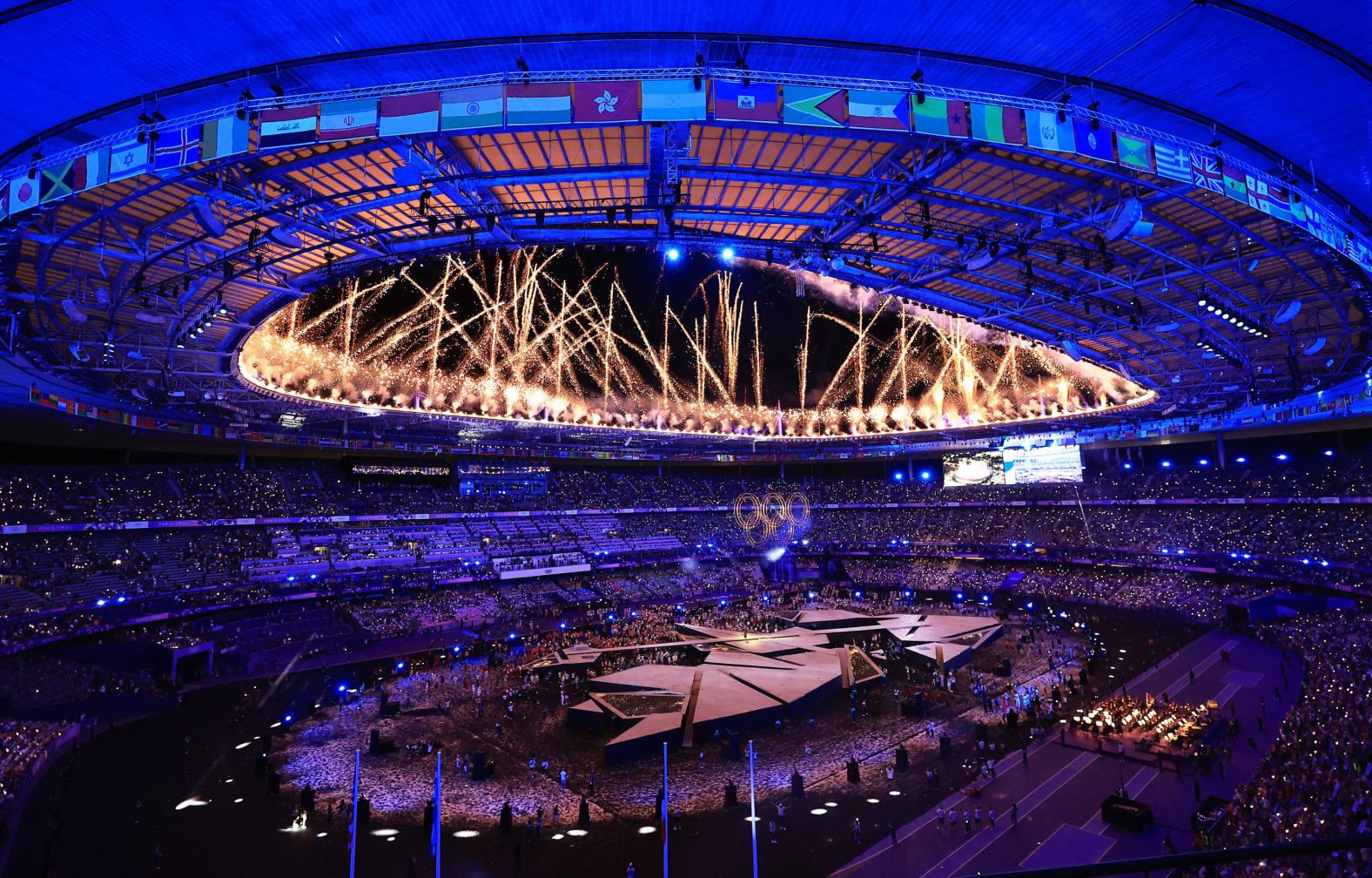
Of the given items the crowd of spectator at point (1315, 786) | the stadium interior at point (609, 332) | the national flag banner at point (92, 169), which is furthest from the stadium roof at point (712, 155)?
the crowd of spectator at point (1315, 786)

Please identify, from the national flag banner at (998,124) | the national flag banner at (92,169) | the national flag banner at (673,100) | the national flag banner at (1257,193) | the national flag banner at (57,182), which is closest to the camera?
the national flag banner at (673,100)

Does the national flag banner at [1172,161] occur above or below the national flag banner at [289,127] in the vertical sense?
below

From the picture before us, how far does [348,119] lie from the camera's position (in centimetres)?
1120

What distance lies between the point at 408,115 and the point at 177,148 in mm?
4204

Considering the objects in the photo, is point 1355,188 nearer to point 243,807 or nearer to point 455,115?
point 455,115

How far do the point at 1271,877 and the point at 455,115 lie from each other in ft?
59.9

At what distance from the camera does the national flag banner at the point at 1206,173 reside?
1283 cm

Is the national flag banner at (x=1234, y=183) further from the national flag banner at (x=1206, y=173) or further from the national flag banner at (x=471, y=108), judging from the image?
the national flag banner at (x=471, y=108)

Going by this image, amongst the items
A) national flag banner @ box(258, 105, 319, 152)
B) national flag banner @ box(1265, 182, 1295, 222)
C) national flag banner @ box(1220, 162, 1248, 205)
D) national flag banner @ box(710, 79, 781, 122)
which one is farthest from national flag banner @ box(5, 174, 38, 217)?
national flag banner @ box(1265, 182, 1295, 222)

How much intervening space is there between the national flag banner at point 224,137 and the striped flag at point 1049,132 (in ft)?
42.3

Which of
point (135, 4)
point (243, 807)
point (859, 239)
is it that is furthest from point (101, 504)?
point (859, 239)

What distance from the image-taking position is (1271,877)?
11688mm

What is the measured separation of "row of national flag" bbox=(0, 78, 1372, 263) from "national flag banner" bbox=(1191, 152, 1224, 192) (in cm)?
105

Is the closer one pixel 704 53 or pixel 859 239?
pixel 704 53
